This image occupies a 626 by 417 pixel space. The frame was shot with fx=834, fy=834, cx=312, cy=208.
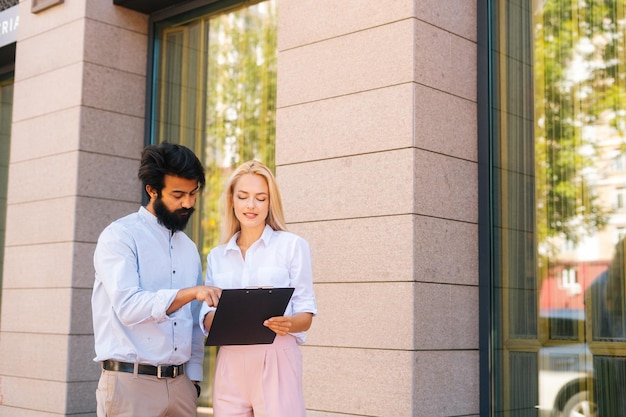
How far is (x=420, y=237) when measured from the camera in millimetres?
5797

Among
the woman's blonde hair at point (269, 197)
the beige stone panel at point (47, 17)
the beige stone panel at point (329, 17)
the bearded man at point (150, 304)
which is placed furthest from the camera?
the beige stone panel at point (47, 17)

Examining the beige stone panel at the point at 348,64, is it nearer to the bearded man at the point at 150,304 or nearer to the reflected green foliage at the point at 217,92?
the reflected green foliage at the point at 217,92

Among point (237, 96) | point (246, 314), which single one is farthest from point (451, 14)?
point (246, 314)

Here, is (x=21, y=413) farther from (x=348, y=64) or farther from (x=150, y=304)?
(x=150, y=304)

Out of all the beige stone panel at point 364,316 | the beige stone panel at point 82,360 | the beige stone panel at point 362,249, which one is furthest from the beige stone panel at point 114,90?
the beige stone panel at point 364,316

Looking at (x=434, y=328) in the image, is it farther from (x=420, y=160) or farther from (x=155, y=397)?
(x=155, y=397)

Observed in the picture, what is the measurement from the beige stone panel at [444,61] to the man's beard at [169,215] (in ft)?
8.02

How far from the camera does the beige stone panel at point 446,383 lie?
567cm

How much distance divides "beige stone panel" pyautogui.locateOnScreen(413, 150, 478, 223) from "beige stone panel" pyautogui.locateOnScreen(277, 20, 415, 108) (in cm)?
64

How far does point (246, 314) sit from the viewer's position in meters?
3.76

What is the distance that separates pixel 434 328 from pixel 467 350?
46 centimetres

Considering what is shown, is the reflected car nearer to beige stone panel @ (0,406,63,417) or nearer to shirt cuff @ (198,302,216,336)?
shirt cuff @ (198,302,216,336)

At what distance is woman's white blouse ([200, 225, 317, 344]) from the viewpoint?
4.09 meters

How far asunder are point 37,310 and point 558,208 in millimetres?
5508
